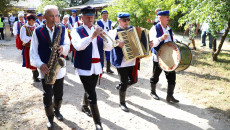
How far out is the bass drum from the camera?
4062 mm

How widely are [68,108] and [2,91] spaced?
226cm

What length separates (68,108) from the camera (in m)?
4.41

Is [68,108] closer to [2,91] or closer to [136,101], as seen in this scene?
[136,101]

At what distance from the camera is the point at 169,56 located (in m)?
4.22

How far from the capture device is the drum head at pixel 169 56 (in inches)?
161

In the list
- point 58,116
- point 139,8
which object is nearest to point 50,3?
point 139,8

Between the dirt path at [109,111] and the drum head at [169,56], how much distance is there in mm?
1007

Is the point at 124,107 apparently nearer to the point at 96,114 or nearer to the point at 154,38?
the point at 96,114

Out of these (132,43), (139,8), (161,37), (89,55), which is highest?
(139,8)

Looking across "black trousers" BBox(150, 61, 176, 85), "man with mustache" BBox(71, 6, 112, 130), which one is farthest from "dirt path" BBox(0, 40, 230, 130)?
"man with mustache" BBox(71, 6, 112, 130)

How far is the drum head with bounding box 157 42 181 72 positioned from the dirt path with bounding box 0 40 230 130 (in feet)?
3.31

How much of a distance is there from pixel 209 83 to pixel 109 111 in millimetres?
3514

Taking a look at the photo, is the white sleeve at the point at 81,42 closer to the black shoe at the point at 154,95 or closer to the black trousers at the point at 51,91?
A: the black trousers at the point at 51,91

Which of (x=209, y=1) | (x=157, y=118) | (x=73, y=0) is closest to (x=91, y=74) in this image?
(x=157, y=118)
